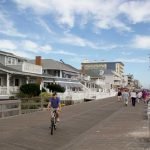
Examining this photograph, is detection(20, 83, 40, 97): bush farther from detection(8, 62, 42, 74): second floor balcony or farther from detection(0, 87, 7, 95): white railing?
detection(8, 62, 42, 74): second floor balcony

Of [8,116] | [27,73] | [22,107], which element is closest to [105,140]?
[8,116]

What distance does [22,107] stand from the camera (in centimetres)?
2923

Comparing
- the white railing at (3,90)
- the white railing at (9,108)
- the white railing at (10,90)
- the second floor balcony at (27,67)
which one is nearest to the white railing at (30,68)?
the second floor balcony at (27,67)

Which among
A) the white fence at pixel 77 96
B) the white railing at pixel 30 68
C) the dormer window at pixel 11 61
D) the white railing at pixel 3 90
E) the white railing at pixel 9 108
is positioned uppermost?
the dormer window at pixel 11 61

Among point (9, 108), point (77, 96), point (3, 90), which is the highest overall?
point (3, 90)

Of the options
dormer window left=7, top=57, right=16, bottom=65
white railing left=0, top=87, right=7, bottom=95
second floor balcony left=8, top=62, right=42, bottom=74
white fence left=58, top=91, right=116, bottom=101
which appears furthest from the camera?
dormer window left=7, top=57, right=16, bottom=65

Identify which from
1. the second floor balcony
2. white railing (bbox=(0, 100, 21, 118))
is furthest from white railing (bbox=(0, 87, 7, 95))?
white railing (bbox=(0, 100, 21, 118))

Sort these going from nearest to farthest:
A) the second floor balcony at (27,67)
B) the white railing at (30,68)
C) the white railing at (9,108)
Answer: the white railing at (9,108) → the second floor balcony at (27,67) → the white railing at (30,68)

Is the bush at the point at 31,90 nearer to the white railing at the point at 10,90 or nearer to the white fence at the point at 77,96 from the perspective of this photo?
the white railing at the point at 10,90

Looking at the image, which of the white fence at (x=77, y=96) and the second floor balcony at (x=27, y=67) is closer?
the white fence at (x=77, y=96)

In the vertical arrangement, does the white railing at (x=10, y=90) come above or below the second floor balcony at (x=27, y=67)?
below

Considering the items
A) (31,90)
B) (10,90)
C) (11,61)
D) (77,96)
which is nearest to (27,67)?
(11,61)

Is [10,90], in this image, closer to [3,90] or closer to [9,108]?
[3,90]

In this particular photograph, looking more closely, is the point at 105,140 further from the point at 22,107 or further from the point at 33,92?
the point at 33,92
